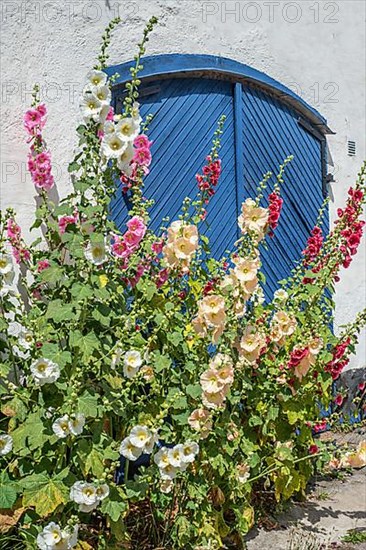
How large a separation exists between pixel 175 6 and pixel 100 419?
298 cm

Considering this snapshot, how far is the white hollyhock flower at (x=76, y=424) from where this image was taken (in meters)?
3.36

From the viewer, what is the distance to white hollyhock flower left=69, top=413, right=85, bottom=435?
11.0 feet

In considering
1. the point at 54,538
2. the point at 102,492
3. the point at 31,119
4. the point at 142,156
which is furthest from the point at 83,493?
the point at 31,119

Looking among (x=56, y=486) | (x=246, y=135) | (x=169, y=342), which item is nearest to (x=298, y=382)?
(x=169, y=342)

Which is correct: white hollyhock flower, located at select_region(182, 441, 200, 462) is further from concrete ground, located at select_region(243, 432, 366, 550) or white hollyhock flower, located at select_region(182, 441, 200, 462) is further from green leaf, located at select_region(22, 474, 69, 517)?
concrete ground, located at select_region(243, 432, 366, 550)

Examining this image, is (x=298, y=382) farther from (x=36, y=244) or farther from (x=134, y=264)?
(x=36, y=244)

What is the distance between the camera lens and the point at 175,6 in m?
5.47

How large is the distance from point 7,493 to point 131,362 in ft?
2.41

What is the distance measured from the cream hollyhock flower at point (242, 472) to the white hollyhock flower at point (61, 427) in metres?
1.20

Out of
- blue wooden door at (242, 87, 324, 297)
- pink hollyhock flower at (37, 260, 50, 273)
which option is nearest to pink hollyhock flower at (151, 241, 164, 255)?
pink hollyhock flower at (37, 260, 50, 273)

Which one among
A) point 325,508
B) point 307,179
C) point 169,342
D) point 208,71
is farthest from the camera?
point 307,179

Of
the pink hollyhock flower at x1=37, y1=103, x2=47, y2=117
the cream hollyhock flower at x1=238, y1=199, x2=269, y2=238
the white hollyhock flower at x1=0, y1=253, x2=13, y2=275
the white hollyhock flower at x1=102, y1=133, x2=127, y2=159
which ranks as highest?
the pink hollyhock flower at x1=37, y1=103, x2=47, y2=117

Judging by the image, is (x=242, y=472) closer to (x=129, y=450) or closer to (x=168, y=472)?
(x=168, y=472)
